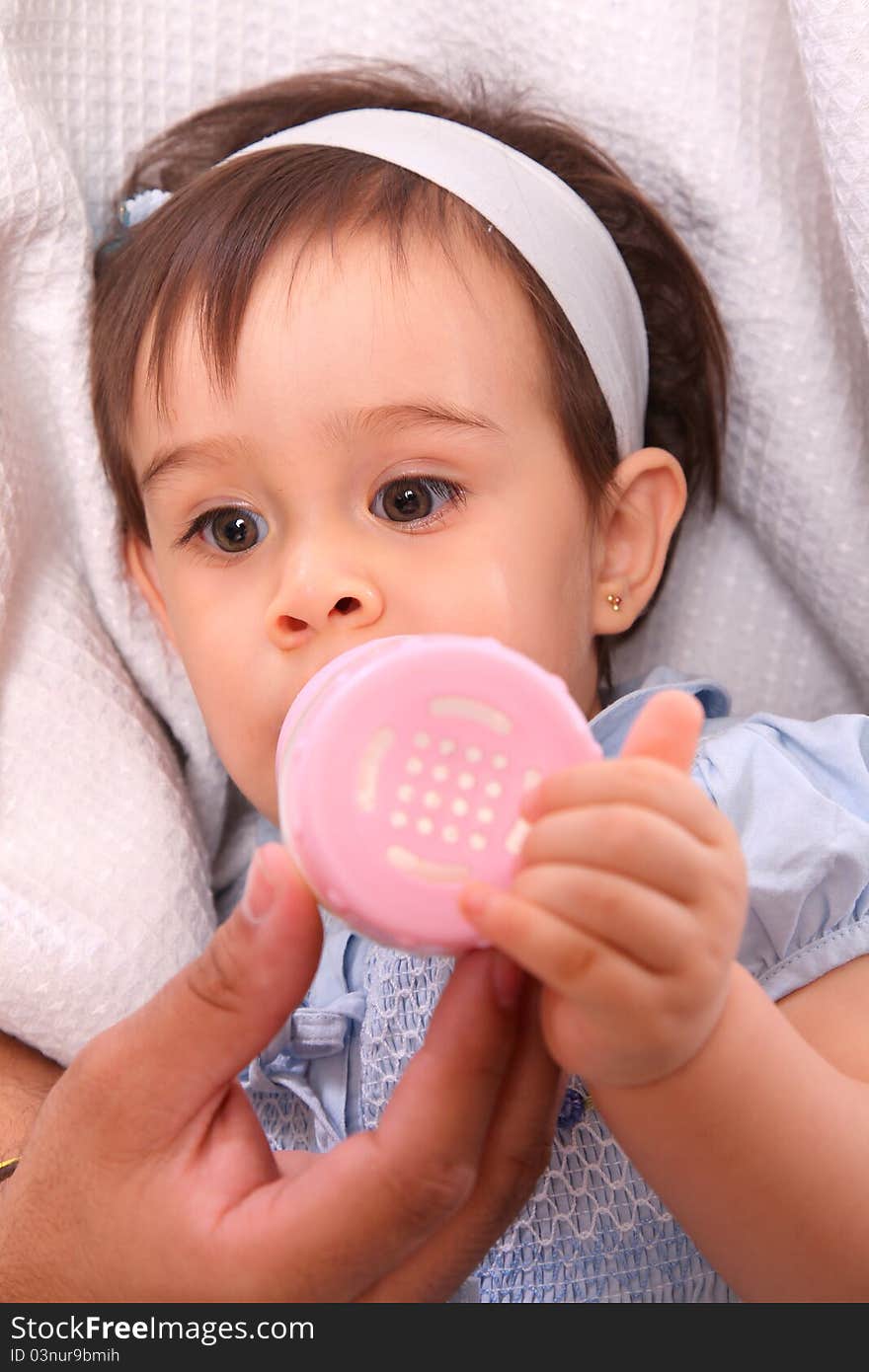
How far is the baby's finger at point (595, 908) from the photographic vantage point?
71cm

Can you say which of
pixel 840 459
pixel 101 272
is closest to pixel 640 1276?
pixel 840 459

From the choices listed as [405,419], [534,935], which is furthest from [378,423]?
[534,935]

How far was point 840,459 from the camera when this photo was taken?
4.59 ft

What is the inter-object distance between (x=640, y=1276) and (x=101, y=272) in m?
1.11

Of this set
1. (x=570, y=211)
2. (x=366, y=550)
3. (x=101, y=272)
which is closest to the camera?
(x=366, y=550)

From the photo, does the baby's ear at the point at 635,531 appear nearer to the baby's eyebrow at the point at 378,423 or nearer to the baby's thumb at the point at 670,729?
the baby's eyebrow at the point at 378,423

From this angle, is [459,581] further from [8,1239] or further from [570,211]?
[8,1239]

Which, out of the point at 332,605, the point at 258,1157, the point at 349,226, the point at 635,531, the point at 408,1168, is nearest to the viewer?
the point at 408,1168

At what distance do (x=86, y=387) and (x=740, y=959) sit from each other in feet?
2.87

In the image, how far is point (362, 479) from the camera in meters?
1.14

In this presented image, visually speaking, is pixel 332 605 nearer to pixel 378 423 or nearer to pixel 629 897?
pixel 378 423

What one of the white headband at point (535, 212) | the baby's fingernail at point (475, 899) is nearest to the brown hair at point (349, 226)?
the white headband at point (535, 212)

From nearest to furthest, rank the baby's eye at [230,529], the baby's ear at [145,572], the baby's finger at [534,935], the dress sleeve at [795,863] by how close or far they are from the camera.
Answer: the baby's finger at [534,935] → the dress sleeve at [795,863] → the baby's eye at [230,529] → the baby's ear at [145,572]

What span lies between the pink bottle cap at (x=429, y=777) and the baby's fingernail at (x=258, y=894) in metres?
0.04
